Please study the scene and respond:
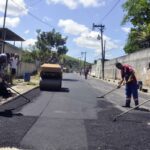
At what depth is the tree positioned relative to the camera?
61594 millimetres

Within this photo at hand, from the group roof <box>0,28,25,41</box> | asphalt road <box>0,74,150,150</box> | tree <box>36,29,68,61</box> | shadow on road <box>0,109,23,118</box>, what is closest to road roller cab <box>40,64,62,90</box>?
asphalt road <box>0,74,150,150</box>

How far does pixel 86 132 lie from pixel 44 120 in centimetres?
204

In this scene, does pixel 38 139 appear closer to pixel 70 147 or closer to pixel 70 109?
pixel 70 147

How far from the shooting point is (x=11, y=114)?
543 inches

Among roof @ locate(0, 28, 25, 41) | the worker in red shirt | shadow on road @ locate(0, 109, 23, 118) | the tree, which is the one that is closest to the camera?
shadow on road @ locate(0, 109, 23, 118)

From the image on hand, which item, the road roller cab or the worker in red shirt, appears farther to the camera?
the road roller cab

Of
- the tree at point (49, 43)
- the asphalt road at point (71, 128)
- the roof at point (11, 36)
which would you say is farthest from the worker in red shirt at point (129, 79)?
the tree at point (49, 43)

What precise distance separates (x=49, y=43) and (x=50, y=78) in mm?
36189

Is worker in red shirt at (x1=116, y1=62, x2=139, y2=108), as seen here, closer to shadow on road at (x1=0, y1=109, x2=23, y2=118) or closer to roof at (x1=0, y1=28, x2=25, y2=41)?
shadow on road at (x1=0, y1=109, x2=23, y2=118)

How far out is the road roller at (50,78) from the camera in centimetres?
2681

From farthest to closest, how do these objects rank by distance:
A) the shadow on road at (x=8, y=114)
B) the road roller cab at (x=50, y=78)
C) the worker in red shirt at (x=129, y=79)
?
the road roller cab at (x=50, y=78)
the worker in red shirt at (x=129, y=79)
the shadow on road at (x=8, y=114)

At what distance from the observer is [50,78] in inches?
1069

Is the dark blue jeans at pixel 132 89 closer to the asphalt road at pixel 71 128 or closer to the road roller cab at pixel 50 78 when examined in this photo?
the asphalt road at pixel 71 128

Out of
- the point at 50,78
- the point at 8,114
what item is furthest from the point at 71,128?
the point at 50,78
